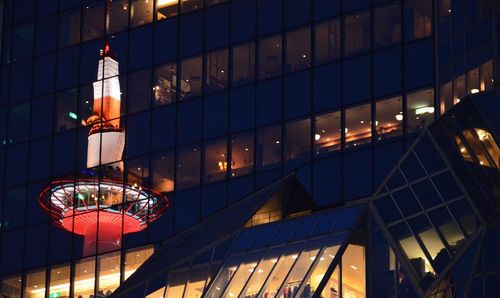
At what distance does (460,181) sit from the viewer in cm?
6291

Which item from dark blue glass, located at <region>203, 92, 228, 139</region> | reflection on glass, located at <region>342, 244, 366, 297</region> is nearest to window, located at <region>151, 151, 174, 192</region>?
dark blue glass, located at <region>203, 92, 228, 139</region>

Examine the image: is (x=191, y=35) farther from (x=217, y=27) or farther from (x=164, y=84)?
(x=164, y=84)

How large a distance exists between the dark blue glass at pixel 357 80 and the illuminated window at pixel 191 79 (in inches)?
378

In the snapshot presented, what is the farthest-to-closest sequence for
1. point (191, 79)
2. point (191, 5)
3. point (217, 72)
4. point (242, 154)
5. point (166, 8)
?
point (166, 8)
point (191, 5)
point (191, 79)
point (217, 72)
point (242, 154)

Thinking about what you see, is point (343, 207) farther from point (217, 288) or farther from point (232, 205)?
point (232, 205)

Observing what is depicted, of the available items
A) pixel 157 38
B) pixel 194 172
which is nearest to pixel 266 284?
pixel 194 172

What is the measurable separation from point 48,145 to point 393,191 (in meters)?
27.8

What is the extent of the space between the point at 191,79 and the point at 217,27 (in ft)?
10.4

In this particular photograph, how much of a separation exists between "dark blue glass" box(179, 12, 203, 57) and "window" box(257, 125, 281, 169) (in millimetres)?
7249

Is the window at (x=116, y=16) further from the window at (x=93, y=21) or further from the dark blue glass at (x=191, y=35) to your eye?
the dark blue glass at (x=191, y=35)

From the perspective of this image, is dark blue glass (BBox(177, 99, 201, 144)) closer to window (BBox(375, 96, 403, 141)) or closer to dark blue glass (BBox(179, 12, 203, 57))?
dark blue glass (BBox(179, 12, 203, 57))

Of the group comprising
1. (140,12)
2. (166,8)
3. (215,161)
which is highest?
(140,12)

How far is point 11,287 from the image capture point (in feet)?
273

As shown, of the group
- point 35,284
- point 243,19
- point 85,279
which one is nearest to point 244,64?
point 243,19
